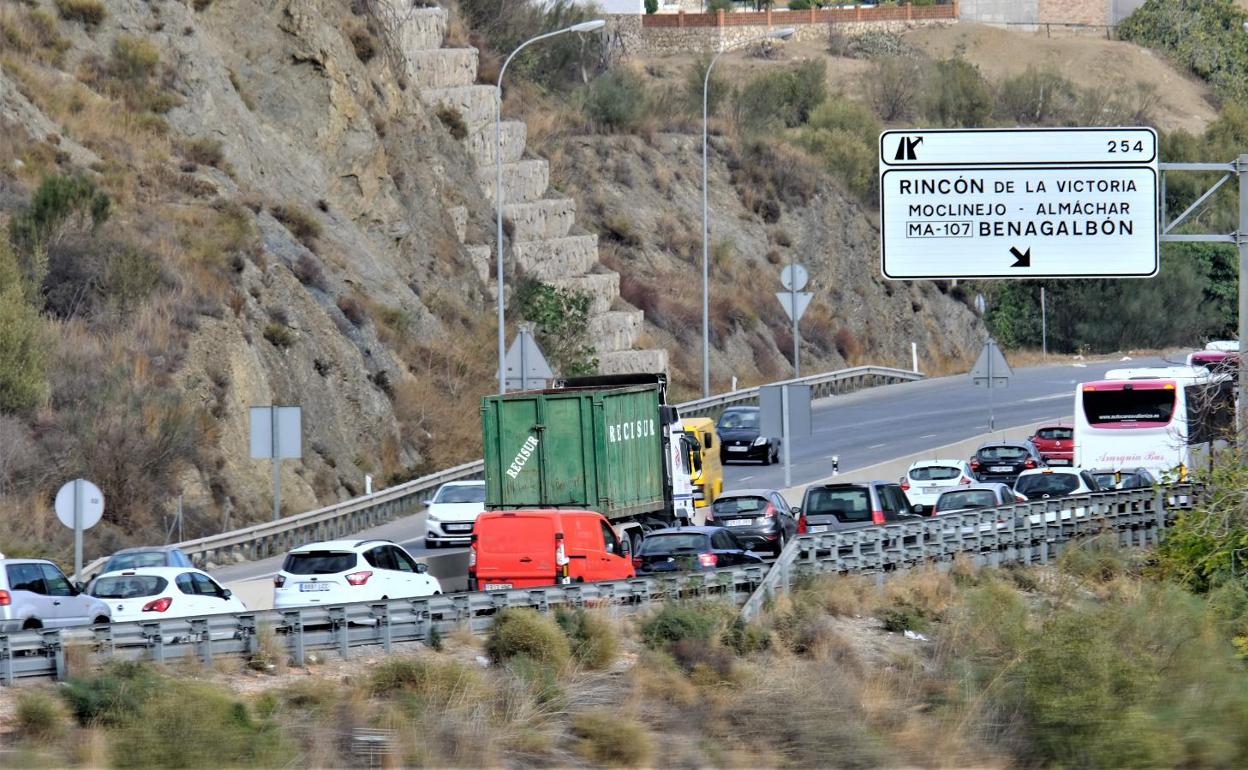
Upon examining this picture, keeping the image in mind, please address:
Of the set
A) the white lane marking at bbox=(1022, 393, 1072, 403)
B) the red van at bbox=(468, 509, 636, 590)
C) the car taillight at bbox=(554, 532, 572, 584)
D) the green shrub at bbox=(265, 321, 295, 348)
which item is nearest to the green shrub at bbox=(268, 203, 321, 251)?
the green shrub at bbox=(265, 321, 295, 348)

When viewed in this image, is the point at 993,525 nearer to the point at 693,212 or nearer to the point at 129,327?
the point at 129,327

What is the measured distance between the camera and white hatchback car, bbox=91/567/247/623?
955 inches

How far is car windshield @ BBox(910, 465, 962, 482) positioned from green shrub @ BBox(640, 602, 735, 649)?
16783 millimetres

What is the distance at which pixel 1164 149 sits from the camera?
111 m

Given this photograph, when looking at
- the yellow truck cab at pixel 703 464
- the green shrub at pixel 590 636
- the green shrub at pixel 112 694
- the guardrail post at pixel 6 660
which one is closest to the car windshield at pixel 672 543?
the green shrub at pixel 590 636

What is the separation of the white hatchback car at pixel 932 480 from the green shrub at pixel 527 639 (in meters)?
18.2

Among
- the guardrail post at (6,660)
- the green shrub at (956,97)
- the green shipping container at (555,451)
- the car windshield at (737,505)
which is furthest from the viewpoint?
the green shrub at (956,97)

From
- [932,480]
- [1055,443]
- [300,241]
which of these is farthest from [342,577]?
[1055,443]

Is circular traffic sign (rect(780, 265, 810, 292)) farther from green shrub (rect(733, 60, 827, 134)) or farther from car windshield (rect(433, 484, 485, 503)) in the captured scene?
green shrub (rect(733, 60, 827, 134))

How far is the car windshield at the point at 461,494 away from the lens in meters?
36.2

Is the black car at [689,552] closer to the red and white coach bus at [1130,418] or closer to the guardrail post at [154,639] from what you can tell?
the guardrail post at [154,639]

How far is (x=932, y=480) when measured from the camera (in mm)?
39219

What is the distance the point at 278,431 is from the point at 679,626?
12147mm

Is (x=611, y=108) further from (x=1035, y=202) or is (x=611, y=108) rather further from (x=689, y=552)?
(x=1035, y=202)
